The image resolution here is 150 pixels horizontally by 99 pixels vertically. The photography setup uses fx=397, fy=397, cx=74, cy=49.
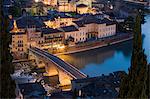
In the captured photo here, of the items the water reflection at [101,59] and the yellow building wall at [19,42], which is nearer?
the water reflection at [101,59]

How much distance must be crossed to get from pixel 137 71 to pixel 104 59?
19.2 feet

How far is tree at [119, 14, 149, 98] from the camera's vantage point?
1.61 m

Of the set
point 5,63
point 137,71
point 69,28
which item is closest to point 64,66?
point 69,28

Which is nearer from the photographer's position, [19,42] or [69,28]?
[19,42]

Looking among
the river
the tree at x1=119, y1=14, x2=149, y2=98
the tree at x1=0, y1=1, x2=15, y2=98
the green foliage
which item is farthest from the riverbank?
the tree at x1=0, y1=1, x2=15, y2=98

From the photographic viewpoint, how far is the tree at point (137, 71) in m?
1.61

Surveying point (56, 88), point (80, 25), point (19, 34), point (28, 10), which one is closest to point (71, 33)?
point (80, 25)

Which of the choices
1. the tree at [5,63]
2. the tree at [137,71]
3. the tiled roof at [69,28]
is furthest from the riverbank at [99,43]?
the tree at [5,63]

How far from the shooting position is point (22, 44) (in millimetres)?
7656

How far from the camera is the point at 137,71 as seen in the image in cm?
165

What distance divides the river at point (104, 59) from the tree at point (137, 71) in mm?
4389

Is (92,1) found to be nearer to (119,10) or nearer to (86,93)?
(119,10)

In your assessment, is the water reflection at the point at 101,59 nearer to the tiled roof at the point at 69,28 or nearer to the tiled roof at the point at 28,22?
the tiled roof at the point at 69,28

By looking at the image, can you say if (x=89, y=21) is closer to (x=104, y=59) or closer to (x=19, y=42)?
(x=104, y=59)
